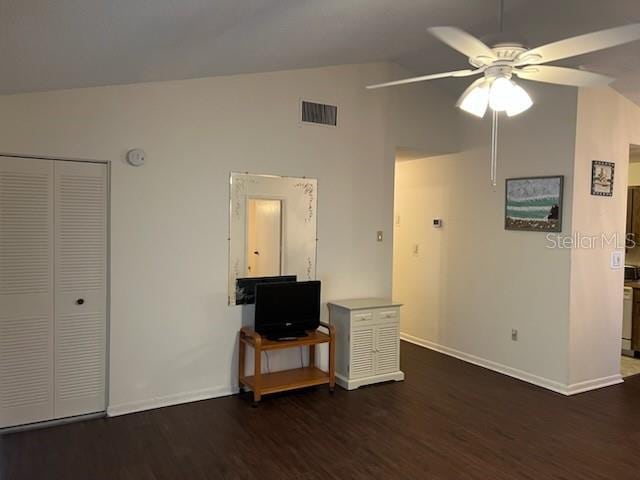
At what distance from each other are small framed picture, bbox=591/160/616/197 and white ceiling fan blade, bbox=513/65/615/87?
206cm

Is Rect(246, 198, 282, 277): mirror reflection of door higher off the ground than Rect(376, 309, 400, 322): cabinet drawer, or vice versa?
Rect(246, 198, 282, 277): mirror reflection of door

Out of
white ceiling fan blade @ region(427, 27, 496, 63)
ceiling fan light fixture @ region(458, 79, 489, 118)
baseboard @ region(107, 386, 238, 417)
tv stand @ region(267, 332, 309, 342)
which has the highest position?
white ceiling fan blade @ region(427, 27, 496, 63)

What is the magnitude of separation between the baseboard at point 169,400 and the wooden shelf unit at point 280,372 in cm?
19

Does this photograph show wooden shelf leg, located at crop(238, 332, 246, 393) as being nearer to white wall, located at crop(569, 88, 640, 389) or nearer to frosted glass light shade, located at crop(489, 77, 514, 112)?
frosted glass light shade, located at crop(489, 77, 514, 112)

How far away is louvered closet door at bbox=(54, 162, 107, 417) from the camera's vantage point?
360 centimetres

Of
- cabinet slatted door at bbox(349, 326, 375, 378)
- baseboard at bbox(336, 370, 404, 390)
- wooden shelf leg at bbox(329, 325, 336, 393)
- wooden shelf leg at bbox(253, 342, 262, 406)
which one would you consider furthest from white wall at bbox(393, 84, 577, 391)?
wooden shelf leg at bbox(253, 342, 262, 406)

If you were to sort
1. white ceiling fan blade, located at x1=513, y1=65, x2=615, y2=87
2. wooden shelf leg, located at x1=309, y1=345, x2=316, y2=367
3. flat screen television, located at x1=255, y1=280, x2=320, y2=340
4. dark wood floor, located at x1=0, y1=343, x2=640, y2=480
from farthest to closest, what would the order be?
wooden shelf leg, located at x1=309, y1=345, x2=316, y2=367
flat screen television, located at x1=255, y1=280, x2=320, y2=340
dark wood floor, located at x1=0, y1=343, x2=640, y2=480
white ceiling fan blade, located at x1=513, y1=65, x2=615, y2=87

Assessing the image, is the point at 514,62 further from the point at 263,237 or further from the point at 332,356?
the point at 332,356

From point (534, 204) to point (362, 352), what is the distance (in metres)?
2.14

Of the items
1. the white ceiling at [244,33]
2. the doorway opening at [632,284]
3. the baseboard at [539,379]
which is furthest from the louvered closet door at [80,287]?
the doorway opening at [632,284]

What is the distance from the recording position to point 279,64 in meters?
4.06

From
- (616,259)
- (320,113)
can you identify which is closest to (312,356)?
(320,113)

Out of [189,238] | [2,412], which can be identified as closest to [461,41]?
[189,238]

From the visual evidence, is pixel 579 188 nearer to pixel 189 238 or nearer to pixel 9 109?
pixel 189 238
